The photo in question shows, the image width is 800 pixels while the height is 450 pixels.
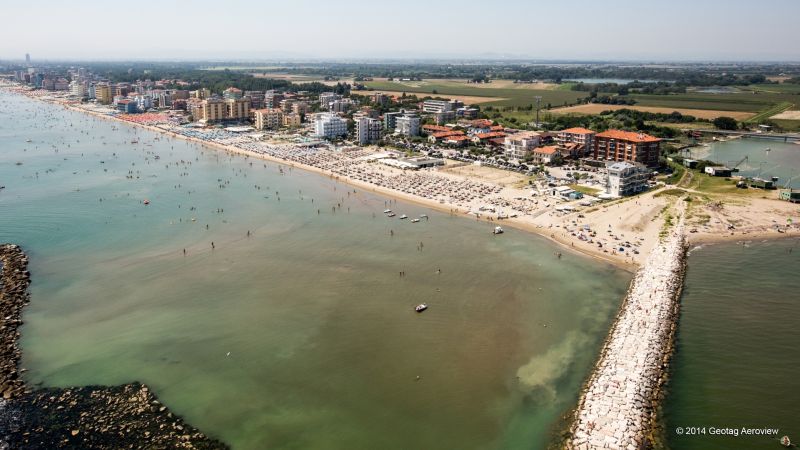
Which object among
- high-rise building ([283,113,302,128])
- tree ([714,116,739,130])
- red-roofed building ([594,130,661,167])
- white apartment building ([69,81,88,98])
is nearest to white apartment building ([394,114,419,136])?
high-rise building ([283,113,302,128])

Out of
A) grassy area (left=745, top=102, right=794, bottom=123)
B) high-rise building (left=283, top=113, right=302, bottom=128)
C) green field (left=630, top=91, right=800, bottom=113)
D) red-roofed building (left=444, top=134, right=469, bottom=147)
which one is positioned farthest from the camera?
green field (left=630, top=91, right=800, bottom=113)

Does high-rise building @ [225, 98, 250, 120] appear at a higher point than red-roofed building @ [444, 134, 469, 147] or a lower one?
higher

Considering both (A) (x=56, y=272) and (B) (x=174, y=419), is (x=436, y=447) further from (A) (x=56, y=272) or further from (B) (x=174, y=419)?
(A) (x=56, y=272)

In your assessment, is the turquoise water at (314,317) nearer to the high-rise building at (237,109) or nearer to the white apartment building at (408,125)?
the white apartment building at (408,125)

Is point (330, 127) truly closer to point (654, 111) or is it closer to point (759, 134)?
point (654, 111)

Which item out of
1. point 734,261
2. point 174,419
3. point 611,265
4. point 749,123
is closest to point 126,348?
point 174,419

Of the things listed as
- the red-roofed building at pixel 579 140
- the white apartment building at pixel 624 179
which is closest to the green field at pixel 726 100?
the red-roofed building at pixel 579 140

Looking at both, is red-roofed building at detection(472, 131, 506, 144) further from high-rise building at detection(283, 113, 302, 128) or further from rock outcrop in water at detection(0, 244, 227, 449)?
rock outcrop in water at detection(0, 244, 227, 449)
